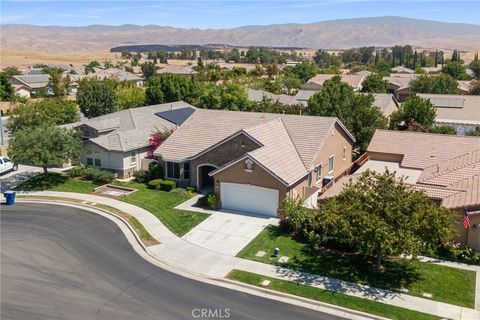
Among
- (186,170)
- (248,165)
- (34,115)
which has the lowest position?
(186,170)

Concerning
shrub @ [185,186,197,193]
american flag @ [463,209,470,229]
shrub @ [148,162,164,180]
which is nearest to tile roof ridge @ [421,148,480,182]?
american flag @ [463,209,470,229]

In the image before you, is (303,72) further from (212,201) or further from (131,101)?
(212,201)

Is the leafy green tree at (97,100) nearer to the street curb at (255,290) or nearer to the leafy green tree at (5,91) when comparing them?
the street curb at (255,290)

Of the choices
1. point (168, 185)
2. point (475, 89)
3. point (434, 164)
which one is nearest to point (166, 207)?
point (168, 185)

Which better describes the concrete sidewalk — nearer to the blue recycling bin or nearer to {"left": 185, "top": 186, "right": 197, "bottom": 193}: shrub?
{"left": 185, "top": 186, "right": 197, "bottom": 193}: shrub

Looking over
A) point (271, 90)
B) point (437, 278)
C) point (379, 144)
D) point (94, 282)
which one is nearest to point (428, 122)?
point (379, 144)

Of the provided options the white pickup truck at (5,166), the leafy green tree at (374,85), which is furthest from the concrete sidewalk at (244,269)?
the leafy green tree at (374,85)
